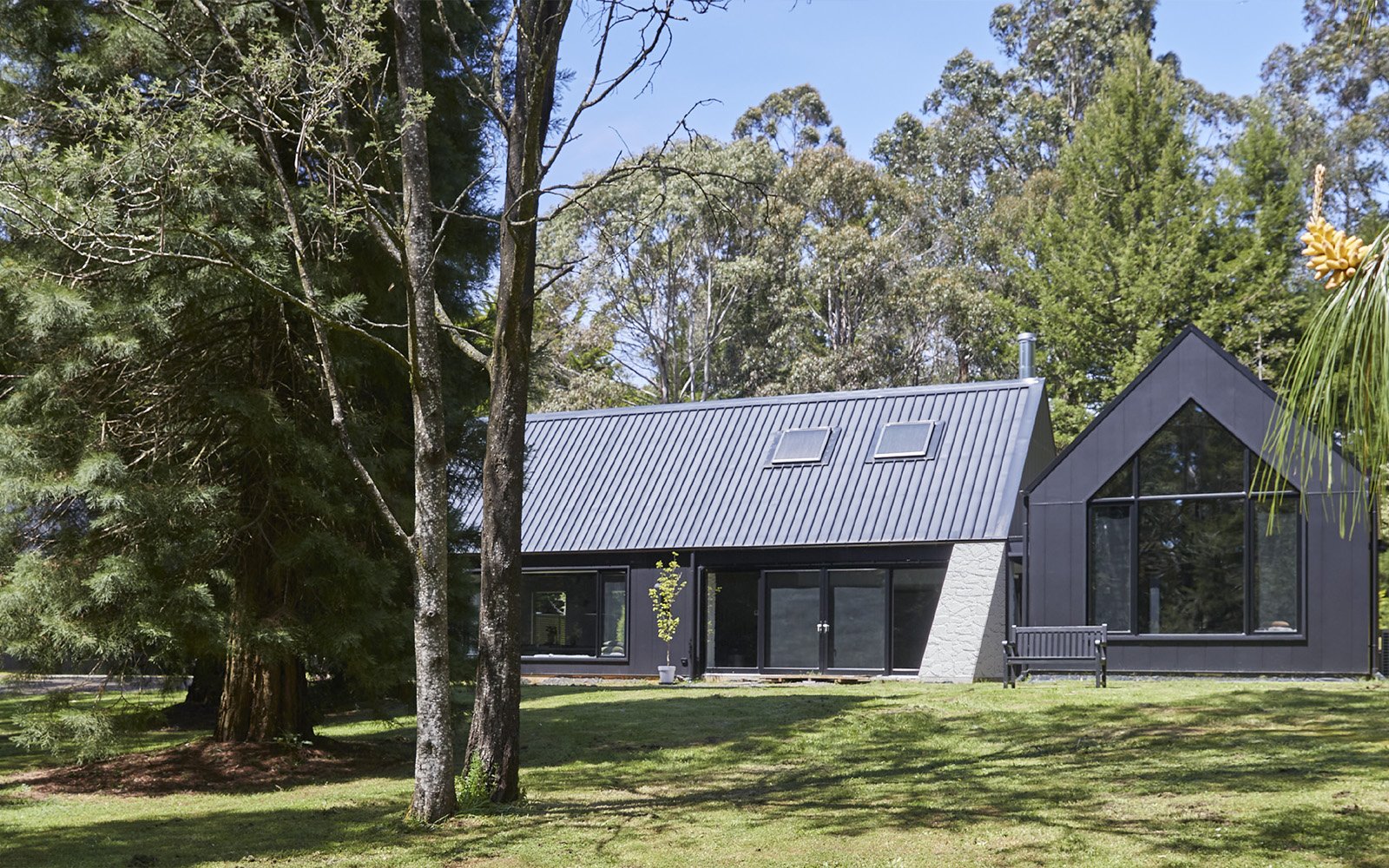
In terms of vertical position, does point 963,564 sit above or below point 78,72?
below

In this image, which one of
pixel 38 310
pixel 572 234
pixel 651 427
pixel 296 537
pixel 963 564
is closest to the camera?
pixel 38 310

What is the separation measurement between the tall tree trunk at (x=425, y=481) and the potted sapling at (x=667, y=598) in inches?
501

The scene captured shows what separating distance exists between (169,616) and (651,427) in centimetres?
1538

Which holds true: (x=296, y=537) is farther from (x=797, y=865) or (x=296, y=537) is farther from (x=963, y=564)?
(x=963, y=564)

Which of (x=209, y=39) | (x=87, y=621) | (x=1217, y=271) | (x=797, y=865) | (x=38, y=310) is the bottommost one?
(x=797, y=865)

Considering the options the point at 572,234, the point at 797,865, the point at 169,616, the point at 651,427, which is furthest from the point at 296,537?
the point at 572,234

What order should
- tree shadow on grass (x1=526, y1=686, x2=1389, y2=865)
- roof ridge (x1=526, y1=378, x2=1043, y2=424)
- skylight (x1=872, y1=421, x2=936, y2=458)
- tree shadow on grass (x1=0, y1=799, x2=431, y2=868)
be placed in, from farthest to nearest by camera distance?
roof ridge (x1=526, y1=378, x2=1043, y2=424), skylight (x1=872, y1=421, x2=936, y2=458), tree shadow on grass (x1=526, y1=686, x2=1389, y2=865), tree shadow on grass (x1=0, y1=799, x2=431, y2=868)

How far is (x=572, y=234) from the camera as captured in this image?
121ft

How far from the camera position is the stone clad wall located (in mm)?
19438

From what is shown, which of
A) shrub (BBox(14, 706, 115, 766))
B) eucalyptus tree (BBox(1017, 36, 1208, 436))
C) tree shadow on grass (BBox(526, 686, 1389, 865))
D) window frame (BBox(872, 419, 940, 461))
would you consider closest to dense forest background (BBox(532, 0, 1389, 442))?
eucalyptus tree (BBox(1017, 36, 1208, 436))

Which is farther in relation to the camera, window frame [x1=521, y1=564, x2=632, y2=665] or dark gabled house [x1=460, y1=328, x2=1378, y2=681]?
window frame [x1=521, y1=564, x2=632, y2=665]

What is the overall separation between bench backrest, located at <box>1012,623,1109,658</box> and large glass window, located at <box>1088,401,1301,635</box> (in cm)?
142

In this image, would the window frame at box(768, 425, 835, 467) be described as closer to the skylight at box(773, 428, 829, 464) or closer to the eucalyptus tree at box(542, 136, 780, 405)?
the skylight at box(773, 428, 829, 464)

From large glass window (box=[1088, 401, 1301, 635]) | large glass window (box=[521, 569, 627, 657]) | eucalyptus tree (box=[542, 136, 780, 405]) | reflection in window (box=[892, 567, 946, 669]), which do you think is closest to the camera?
large glass window (box=[1088, 401, 1301, 635])
